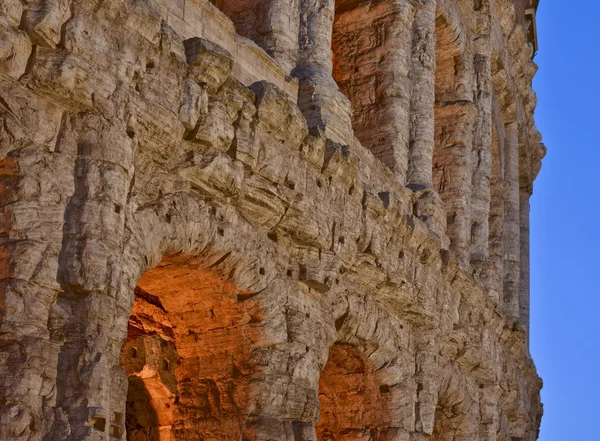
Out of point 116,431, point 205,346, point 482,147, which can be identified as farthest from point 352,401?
point 482,147

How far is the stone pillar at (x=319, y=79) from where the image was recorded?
8.63 m

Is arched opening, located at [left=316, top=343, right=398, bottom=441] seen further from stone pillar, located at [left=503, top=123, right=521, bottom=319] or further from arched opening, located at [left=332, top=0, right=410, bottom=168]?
stone pillar, located at [left=503, top=123, right=521, bottom=319]

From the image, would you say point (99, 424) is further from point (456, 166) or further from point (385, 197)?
point (456, 166)

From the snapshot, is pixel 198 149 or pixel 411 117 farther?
pixel 411 117

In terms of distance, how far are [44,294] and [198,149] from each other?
1.74 meters

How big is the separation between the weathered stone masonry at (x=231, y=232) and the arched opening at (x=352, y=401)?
2 cm

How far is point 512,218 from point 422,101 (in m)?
5.53

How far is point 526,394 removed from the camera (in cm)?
1482

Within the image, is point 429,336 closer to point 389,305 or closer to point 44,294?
point 389,305

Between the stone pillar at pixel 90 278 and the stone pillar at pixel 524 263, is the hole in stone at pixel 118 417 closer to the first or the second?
the stone pillar at pixel 90 278

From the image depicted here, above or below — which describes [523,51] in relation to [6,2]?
above

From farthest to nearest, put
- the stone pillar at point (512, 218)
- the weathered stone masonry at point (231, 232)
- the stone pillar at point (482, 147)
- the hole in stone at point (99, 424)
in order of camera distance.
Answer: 1. the stone pillar at point (512, 218)
2. the stone pillar at point (482, 147)
3. the weathered stone masonry at point (231, 232)
4. the hole in stone at point (99, 424)

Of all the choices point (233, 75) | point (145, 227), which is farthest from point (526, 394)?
point (145, 227)

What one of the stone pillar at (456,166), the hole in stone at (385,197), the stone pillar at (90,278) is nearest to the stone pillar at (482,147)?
the stone pillar at (456,166)
